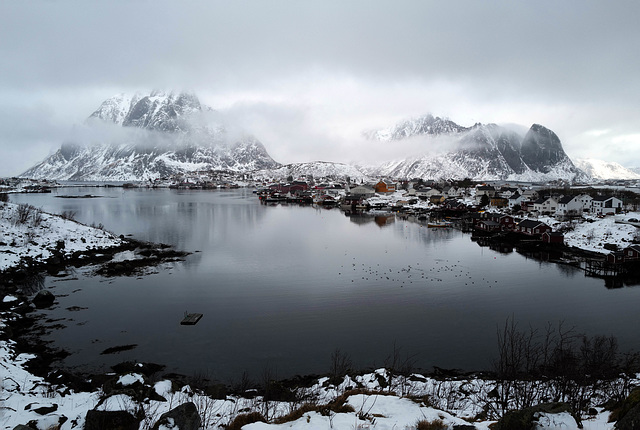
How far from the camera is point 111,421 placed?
3150mm

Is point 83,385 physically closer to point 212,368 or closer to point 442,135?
point 212,368

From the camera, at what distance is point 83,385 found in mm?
5156

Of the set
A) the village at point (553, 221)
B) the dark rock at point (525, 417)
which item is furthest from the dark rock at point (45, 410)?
the village at point (553, 221)

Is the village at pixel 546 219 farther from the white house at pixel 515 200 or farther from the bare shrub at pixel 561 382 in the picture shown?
the bare shrub at pixel 561 382

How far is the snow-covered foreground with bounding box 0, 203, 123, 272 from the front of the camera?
11962 mm

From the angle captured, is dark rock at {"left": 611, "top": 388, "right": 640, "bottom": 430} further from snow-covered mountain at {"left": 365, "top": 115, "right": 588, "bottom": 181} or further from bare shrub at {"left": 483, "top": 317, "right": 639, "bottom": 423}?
snow-covered mountain at {"left": 365, "top": 115, "right": 588, "bottom": 181}

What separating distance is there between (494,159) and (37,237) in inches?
4681

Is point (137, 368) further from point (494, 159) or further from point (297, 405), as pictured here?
point (494, 159)

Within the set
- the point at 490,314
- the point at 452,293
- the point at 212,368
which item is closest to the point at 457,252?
the point at 452,293

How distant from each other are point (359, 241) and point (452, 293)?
839 cm

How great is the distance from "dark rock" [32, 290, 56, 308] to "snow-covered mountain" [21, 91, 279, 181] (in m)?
115

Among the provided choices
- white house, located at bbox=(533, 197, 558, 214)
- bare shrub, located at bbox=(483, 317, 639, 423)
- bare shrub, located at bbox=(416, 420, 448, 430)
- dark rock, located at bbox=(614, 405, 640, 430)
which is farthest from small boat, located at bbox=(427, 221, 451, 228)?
dark rock, located at bbox=(614, 405, 640, 430)

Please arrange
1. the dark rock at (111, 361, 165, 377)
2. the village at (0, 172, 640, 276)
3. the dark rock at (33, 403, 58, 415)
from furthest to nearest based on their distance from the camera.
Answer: the village at (0, 172, 640, 276), the dark rock at (111, 361, 165, 377), the dark rock at (33, 403, 58, 415)

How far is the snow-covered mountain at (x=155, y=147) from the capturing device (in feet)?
412
